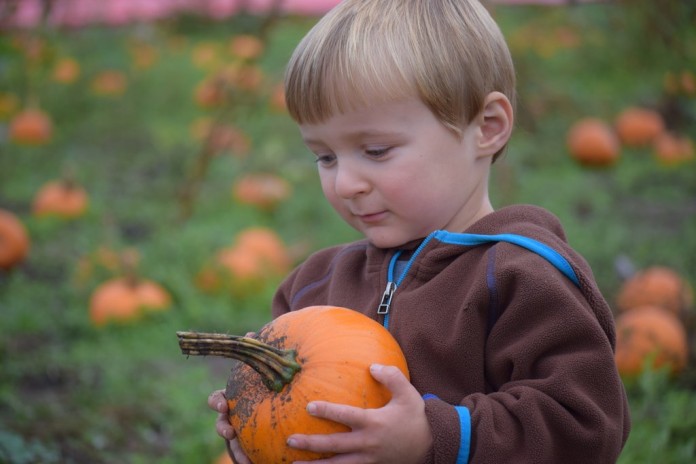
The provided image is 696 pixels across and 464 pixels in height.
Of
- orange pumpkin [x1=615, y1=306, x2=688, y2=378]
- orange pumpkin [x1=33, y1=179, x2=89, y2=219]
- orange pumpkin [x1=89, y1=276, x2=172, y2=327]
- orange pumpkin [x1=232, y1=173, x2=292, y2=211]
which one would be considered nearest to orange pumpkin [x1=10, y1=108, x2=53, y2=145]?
orange pumpkin [x1=33, y1=179, x2=89, y2=219]

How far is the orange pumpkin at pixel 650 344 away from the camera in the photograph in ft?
12.4

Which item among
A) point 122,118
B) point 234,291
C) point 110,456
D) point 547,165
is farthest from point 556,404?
point 122,118

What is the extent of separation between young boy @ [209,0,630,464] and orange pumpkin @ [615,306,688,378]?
189 cm

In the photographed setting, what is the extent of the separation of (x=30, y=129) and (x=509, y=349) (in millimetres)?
7264

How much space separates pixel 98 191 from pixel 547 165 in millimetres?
3616

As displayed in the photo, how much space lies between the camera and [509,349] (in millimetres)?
1827

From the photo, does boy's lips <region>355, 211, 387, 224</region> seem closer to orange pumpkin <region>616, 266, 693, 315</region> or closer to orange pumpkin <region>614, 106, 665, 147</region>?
orange pumpkin <region>616, 266, 693, 315</region>

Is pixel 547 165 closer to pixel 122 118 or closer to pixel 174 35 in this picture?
pixel 122 118

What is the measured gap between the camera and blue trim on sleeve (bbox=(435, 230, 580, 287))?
187cm

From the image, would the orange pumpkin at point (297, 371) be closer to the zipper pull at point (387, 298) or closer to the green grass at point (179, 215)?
the zipper pull at point (387, 298)

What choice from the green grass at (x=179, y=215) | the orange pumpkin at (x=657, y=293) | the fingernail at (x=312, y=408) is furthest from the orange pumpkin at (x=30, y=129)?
the fingernail at (x=312, y=408)

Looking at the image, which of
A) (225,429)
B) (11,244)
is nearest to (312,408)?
(225,429)

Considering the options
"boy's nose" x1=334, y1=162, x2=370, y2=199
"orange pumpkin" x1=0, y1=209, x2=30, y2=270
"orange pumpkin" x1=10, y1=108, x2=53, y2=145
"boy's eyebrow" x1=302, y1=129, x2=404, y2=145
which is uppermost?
"boy's eyebrow" x1=302, y1=129, x2=404, y2=145

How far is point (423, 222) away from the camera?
205 cm
